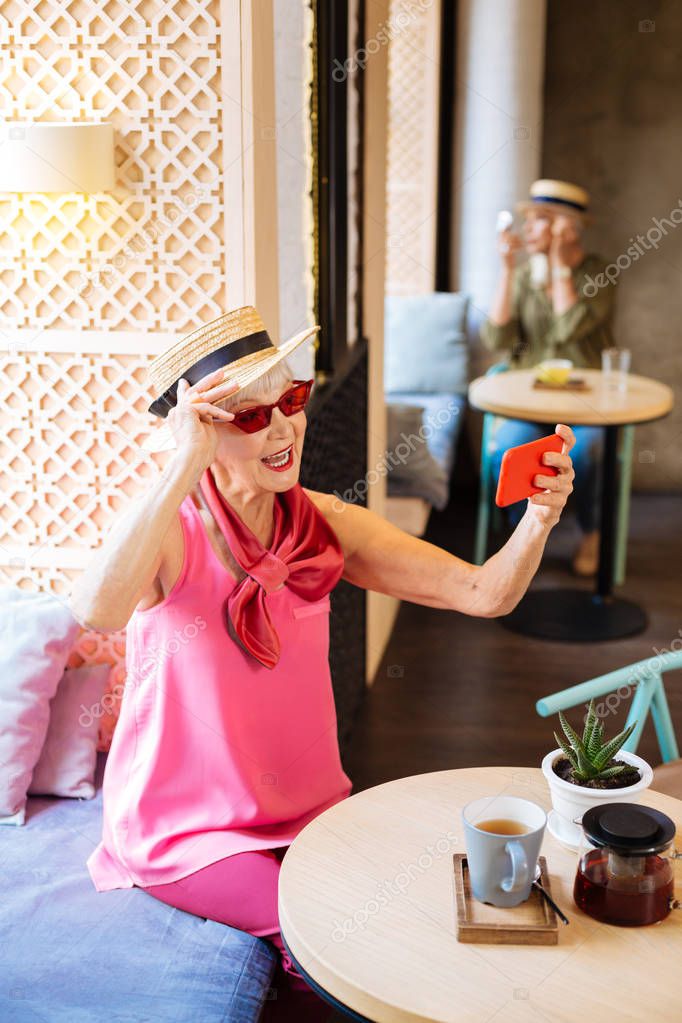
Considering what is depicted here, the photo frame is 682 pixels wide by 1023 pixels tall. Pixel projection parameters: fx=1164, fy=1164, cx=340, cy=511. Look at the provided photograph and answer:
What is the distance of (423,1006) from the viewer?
4.58 ft

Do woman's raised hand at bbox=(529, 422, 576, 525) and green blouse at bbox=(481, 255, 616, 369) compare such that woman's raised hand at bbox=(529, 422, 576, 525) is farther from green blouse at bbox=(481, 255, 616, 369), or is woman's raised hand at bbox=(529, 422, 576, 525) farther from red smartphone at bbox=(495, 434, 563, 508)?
green blouse at bbox=(481, 255, 616, 369)

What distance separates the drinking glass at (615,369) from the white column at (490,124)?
151cm

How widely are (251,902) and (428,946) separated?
0.50m

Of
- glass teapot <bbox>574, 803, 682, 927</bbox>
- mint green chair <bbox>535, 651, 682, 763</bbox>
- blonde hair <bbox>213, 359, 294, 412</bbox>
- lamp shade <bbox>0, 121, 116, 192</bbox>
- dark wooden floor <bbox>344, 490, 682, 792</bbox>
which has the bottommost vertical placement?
dark wooden floor <bbox>344, 490, 682, 792</bbox>

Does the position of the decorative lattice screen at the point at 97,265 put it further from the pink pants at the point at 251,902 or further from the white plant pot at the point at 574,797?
the white plant pot at the point at 574,797

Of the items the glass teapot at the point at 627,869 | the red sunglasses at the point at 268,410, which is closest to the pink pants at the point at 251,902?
the glass teapot at the point at 627,869

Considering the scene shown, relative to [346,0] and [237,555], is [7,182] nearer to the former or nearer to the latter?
[237,555]

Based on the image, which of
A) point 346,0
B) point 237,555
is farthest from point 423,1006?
point 346,0

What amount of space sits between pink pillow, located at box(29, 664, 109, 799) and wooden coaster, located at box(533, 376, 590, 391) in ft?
8.85

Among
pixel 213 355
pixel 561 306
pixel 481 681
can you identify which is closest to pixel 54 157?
pixel 213 355

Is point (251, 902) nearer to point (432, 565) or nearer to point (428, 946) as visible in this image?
point (428, 946)

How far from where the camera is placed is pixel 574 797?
166 centimetres

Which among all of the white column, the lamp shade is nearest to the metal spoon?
the lamp shade

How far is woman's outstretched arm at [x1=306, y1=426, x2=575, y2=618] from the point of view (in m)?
2.00
